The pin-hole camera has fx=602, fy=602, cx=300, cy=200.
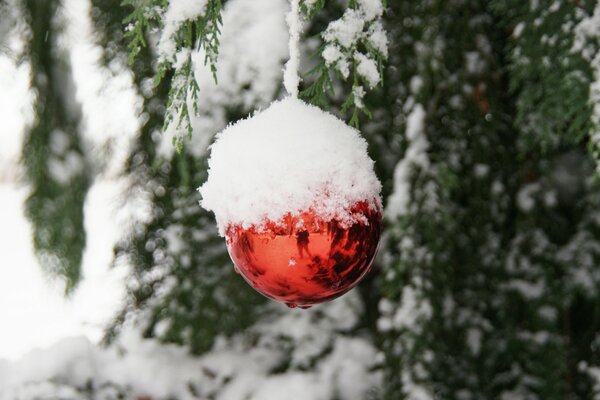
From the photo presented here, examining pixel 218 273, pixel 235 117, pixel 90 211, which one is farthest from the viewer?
pixel 90 211

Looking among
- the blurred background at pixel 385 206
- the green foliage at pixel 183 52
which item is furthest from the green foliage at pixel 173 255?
the green foliage at pixel 183 52

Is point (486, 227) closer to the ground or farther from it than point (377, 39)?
farther from it

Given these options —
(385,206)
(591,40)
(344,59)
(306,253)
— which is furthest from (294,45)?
(385,206)

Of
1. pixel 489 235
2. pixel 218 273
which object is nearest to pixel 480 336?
pixel 489 235

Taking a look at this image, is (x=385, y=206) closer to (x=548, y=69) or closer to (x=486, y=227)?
(x=486, y=227)

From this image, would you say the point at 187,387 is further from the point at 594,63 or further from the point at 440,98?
the point at 594,63

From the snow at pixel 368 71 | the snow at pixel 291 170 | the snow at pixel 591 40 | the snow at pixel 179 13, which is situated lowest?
the snow at pixel 291 170

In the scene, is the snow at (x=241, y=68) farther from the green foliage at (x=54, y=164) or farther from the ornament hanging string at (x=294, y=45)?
the ornament hanging string at (x=294, y=45)
